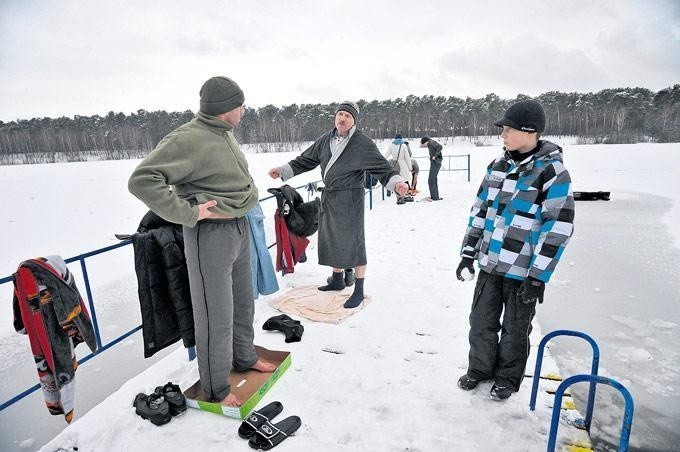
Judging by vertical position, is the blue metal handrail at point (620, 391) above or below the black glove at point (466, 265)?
below

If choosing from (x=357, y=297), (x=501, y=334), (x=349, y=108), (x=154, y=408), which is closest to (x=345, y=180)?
(x=349, y=108)

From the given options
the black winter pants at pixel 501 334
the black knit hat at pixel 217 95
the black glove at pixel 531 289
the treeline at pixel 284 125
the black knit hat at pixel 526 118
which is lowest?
the black winter pants at pixel 501 334

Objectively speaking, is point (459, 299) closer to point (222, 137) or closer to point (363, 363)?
point (363, 363)

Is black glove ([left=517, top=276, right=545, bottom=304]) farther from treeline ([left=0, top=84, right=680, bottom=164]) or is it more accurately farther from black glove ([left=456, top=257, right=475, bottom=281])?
treeline ([left=0, top=84, right=680, bottom=164])

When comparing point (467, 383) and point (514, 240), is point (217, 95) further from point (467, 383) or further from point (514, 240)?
point (467, 383)

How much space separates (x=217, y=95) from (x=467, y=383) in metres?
2.45

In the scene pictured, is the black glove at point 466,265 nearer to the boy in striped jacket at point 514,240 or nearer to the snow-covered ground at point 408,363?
the boy in striped jacket at point 514,240

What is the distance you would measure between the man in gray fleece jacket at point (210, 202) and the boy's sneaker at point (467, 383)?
1.49 m

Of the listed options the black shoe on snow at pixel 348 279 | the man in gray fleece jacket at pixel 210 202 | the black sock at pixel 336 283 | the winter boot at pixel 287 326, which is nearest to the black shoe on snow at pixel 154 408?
the man in gray fleece jacket at pixel 210 202

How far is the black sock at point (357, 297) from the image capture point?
3.86 meters

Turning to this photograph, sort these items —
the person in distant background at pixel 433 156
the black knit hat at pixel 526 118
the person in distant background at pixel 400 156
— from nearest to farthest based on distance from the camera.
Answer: the black knit hat at pixel 526 118 → the person in distant background at pixel 433 156 → the person in distant background at pixel 400 156

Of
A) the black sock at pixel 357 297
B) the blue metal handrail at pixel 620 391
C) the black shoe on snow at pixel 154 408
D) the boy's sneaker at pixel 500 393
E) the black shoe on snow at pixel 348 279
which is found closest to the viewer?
the blue metal handrail at pixel 620 391

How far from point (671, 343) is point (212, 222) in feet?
13.1

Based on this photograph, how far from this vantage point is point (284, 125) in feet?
210
